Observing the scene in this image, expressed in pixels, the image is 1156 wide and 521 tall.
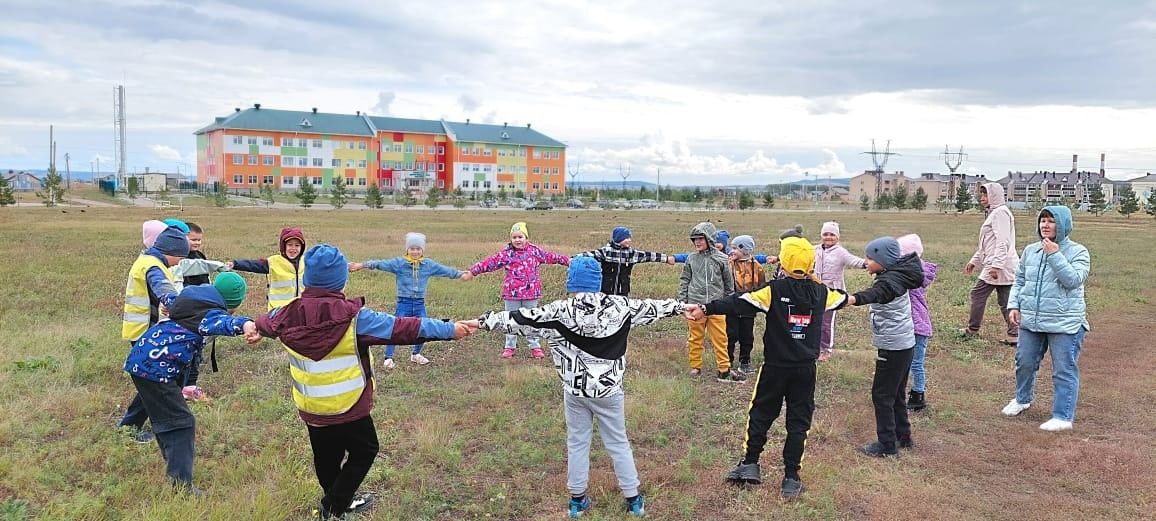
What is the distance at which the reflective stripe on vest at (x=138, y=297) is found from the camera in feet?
19.8

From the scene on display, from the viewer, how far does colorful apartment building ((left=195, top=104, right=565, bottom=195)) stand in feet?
271

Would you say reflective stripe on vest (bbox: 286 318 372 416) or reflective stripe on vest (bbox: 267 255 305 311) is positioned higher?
reflective stripe on vest (bbox: 267 255 305 311)

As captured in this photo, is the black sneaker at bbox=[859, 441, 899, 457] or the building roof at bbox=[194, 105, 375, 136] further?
the building roof at bbox=[194, 105, 375, 136]

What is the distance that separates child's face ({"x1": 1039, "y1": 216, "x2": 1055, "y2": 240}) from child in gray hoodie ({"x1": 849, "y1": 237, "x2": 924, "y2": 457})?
5.33ft

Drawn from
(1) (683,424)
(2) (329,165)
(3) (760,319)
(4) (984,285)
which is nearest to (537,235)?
(3) (760,319)

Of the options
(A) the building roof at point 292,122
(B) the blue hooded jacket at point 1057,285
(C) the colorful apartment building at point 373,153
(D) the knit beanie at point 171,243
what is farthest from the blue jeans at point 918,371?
(A) the building roof at point 292,122

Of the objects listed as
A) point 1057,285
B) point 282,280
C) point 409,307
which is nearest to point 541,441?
point 409,307

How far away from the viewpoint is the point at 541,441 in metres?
6.54

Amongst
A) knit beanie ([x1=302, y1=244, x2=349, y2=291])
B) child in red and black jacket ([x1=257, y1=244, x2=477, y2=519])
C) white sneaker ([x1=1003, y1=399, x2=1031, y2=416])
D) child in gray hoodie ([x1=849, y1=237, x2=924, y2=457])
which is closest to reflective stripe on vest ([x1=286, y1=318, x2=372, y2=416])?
child in red and black jacket ([x1=257, y1=244, x2=477, y2=519])

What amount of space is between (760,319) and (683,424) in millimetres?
5673

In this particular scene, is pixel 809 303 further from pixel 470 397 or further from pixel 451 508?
pixel 470 397

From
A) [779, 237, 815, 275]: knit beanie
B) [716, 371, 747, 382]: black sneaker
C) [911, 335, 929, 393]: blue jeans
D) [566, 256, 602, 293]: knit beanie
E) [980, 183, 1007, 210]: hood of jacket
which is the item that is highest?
[980, 183, 1007, 210]: hood of jacket

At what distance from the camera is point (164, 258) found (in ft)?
20.0

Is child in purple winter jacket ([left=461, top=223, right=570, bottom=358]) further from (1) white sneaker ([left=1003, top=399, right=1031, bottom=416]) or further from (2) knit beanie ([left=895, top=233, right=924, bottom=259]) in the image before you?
(1) white sneaker ([left=1003, top=399, right=1031, bottom=416])
